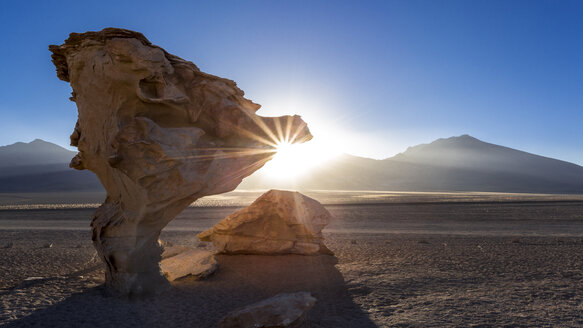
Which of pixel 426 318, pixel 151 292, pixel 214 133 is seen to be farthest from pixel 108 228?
pixel 426 318

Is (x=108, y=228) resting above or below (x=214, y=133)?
below

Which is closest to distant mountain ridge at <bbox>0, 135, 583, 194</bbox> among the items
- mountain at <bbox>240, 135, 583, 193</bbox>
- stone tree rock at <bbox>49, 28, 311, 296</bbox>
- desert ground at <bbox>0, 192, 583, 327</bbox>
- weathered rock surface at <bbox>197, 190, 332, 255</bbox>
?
mountain at <bbox>240, 135, 583, 193</bbox>

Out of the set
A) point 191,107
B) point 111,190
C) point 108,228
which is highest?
point 191,107

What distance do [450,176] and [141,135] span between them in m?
125

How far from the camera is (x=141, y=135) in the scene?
701cm

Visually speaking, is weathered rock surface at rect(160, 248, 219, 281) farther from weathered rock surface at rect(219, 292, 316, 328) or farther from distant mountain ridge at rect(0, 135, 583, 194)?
distant mountain ridge at rect(0, 135, 583, 194)

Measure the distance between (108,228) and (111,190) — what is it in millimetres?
969

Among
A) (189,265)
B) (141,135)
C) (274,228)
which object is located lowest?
(189,265)

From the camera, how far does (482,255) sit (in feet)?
37.3

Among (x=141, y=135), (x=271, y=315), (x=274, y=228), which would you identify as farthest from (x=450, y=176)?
(x=141, y=135)

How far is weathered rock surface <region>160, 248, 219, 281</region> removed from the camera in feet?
29.0

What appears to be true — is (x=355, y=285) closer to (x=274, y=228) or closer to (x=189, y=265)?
(x=274, y=228)

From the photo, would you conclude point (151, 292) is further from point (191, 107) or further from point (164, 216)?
point (191, 107)

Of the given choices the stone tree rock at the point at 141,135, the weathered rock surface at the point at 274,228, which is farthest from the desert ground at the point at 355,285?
the stone tree rock at the point at 141,135
